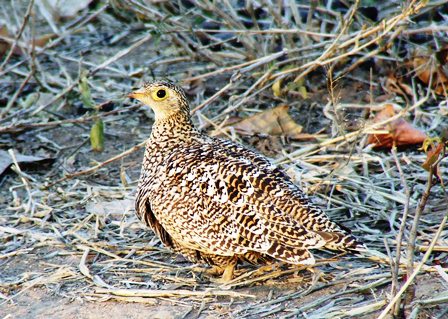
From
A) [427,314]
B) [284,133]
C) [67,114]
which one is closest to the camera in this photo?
[427,314]

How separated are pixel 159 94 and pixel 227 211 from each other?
1.08 meters

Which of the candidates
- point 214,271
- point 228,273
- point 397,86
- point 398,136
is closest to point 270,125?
point 398,136

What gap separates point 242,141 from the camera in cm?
658

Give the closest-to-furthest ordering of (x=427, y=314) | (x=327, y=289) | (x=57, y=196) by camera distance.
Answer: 1. (x=427, y=314)
2. (x=327, y=289)
3. (x=57, y=196)

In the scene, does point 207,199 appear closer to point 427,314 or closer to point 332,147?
point 427,314

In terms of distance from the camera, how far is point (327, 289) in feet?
14.8

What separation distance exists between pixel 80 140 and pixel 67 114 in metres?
0.49

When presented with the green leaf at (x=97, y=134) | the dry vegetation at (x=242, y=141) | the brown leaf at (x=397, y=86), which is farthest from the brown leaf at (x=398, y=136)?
the green leaf at (x=97, y=134)

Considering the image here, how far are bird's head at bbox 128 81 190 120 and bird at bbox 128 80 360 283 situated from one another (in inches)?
14.9

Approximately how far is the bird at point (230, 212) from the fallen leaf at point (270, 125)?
161 centimetres

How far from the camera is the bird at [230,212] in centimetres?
444

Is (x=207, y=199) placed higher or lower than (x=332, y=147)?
higher

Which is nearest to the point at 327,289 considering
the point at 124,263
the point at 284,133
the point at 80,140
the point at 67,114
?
the point at 124,263

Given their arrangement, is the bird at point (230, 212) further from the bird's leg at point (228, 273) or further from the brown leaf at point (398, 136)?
the brown leaf at point (398, 136)
